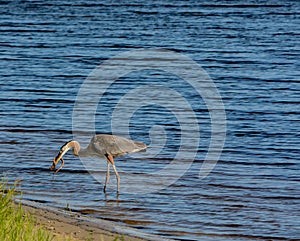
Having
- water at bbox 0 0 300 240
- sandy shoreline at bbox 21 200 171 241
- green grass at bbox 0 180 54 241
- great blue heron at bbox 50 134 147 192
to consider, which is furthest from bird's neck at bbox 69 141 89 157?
green grass at bbox 0 180 54 241

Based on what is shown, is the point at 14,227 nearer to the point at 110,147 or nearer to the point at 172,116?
the point at 110,147

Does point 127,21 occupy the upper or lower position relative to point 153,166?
upper

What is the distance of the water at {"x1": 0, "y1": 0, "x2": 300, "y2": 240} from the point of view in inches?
424

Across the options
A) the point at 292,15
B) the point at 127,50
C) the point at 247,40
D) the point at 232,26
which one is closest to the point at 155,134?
the point at 127,50

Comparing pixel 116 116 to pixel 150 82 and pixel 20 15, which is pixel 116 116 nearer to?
pixel 150 82

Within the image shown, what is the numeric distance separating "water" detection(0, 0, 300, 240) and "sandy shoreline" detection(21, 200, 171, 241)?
1.12 ft

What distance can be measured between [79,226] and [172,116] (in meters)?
7.43

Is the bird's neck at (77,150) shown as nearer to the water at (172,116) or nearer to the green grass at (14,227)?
the water at (172,116)

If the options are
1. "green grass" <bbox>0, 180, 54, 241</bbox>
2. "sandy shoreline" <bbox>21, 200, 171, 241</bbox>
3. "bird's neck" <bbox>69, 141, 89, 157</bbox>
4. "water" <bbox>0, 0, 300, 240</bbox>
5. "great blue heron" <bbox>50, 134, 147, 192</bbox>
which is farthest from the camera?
"bird's neck" <bbox>69, 141, 89, 157</bbox>

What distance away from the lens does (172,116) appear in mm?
16781

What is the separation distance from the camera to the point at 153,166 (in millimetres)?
13117

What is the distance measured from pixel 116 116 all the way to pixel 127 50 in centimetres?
869

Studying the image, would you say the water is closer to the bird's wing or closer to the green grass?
the bird's wing

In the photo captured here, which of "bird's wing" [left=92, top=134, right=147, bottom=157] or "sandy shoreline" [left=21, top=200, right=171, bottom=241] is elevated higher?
"bird's wing" [left=92, top=134, right=147, bottom=157]
